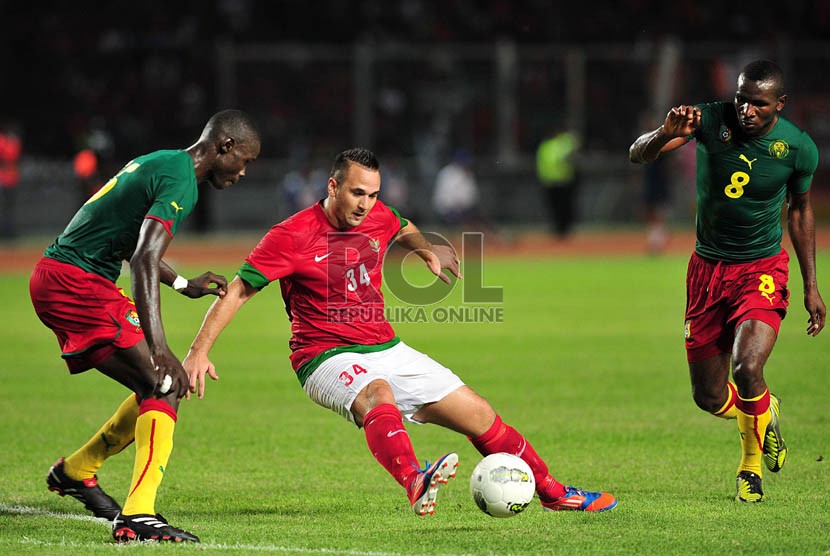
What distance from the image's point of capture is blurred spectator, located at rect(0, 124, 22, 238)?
2666 cm

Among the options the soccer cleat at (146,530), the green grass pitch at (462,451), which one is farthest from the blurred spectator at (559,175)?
the soccer cleat at (146,530)

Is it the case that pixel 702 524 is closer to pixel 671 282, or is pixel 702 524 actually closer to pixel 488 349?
pixel 488 349

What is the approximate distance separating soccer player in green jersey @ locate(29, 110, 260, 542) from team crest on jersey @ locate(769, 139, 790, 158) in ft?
10.00

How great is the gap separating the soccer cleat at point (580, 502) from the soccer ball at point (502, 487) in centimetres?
54

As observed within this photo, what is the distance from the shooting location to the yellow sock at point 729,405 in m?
7.74

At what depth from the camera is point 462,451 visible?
28.9 feet

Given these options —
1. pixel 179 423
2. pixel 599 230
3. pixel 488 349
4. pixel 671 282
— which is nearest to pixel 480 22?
pixel 599 230

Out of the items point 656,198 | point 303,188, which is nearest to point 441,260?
point 656,198

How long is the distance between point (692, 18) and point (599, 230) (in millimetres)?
7386

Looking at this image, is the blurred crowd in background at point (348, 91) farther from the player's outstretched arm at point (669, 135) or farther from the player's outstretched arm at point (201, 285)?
the player's outstretched arm at point (201, 285)

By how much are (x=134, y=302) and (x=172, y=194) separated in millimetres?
557

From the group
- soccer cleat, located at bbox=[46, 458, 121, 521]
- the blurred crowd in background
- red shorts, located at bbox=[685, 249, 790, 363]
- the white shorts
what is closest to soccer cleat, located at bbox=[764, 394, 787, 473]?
red shorts, located at bbox=[685, 249, 790, 363]

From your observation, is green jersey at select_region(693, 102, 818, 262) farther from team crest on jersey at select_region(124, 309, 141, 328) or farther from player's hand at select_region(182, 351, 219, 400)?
team crest on jersey at select_region(124, 309, 141, 328)

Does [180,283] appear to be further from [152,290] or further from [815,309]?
[815,309]
